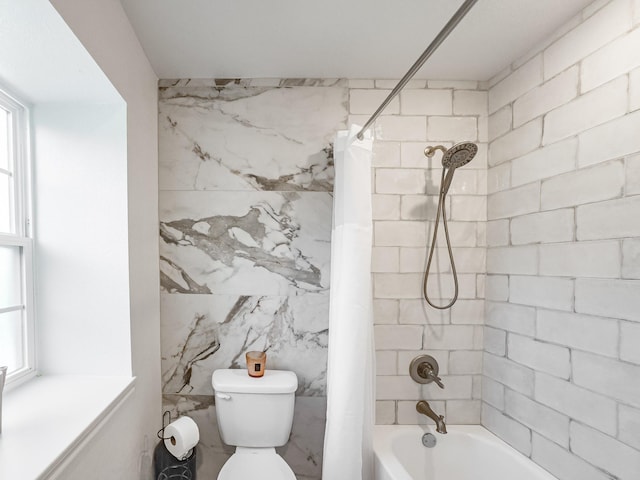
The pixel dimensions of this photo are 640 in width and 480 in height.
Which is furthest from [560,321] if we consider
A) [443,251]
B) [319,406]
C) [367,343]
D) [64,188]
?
[64,188]

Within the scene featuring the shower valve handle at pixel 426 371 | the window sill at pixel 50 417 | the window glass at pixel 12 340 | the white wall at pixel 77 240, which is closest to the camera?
the window sill at pixel 50 417

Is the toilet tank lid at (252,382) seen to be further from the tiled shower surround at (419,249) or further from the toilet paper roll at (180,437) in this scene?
the tiled shower surround at (419,249)

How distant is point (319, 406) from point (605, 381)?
127cm

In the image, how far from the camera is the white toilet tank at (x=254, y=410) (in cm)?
160

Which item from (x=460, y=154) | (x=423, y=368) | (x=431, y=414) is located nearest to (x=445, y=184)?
(x=460, y=154)

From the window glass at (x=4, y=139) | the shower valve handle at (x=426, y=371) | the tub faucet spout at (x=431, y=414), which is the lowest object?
the tub faucet spout at (x=431, y=414)

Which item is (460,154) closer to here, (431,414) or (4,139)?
(431,414)

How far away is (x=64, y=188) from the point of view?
4.25ft

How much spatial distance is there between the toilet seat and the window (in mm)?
944

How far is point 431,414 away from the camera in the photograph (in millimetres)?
1701

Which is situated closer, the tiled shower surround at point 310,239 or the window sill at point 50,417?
the window sill at point 50,417

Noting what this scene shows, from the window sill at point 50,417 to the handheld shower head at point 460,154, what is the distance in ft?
5.57

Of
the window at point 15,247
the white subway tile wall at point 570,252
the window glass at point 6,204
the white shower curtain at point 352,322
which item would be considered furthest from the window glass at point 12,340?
the white subway tile wall at point 570,252

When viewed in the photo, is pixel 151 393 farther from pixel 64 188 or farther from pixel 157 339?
pixel 64 188
